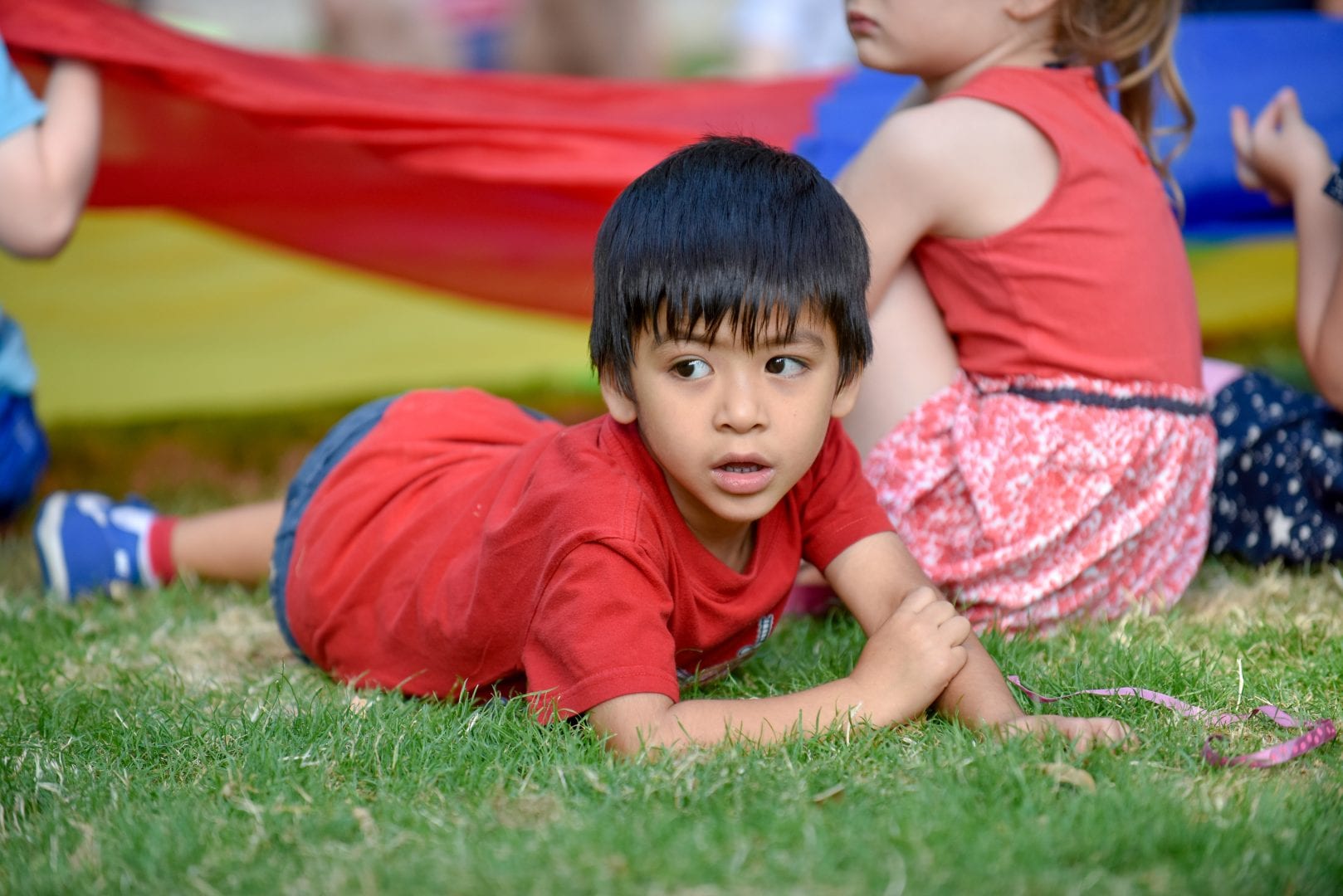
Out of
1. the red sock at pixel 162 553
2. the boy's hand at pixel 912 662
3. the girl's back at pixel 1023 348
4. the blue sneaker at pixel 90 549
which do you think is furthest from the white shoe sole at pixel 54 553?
the boy's hand at pixel 912 662

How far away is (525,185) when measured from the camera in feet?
9.58

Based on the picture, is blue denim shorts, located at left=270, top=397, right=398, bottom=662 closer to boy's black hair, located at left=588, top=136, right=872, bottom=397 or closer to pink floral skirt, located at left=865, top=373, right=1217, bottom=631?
boy's black hair, located at left=588, top=136, right=872, bottom=397

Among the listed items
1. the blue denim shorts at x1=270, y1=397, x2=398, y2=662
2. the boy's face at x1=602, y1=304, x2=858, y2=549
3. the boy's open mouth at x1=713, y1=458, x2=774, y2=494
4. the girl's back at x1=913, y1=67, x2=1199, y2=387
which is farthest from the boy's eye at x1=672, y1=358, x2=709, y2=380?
the blue denim shorts at x1=270, y1=397, x2=398, y2=662

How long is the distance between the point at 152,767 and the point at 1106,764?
1.07 meters

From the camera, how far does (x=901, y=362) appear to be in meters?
2.24

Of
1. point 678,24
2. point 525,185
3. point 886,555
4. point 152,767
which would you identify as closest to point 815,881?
point 886,555

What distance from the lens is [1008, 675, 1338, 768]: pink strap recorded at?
1600 millimetres

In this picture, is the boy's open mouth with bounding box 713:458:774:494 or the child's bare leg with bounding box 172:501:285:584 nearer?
the boy's open mouth with bounding box 713:458:774:494

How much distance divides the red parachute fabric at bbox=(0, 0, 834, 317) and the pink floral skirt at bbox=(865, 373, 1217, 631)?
0.86 m

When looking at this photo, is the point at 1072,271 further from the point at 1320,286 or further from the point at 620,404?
the point at 620,404

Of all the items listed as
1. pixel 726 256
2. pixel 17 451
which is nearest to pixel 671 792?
pixel 726 256

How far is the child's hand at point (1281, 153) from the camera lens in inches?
98.7

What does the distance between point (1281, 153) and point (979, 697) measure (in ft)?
4.39

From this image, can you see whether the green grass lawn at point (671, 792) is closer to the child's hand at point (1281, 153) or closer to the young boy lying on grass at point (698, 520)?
the young boy lying on grass at point (698, 520)
